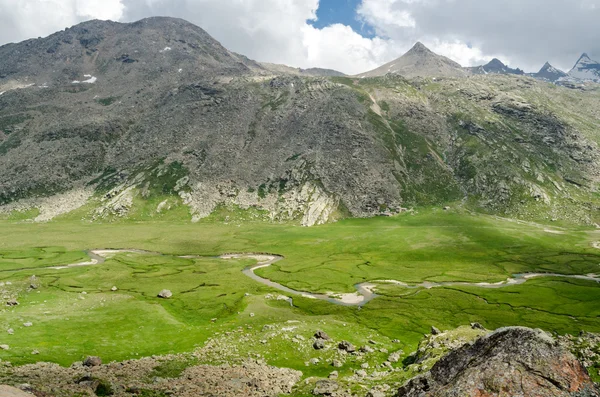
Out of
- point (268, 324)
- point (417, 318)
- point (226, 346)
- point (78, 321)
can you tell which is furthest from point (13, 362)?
point (417, 318)

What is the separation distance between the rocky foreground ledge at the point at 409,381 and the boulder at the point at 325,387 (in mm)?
84

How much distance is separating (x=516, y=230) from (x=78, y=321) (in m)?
185

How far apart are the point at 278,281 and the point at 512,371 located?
94.6m

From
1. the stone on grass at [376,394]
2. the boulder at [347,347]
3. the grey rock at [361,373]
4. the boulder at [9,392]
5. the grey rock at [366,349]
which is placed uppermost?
the boulder at [9,392]

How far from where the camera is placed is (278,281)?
112 meters

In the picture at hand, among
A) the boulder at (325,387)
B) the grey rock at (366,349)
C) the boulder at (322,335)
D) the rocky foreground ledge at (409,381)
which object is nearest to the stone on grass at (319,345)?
the boulder at (322,335)

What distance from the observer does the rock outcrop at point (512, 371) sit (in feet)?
62.1

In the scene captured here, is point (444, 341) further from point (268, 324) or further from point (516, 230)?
point (516, 230)

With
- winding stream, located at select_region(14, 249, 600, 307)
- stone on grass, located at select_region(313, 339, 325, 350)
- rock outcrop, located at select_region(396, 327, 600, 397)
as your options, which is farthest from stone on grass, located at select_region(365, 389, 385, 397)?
winding stream, located at select_region(14, 249, 600, 307)

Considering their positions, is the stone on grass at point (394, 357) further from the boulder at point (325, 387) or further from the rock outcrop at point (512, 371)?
the rock outcrop at point (512, 371)

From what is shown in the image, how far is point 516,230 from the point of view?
180 meters

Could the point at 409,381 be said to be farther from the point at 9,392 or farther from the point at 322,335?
the point at 322,335

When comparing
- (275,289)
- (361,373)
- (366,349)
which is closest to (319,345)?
(366,349)

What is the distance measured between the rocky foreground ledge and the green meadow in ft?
15.5
